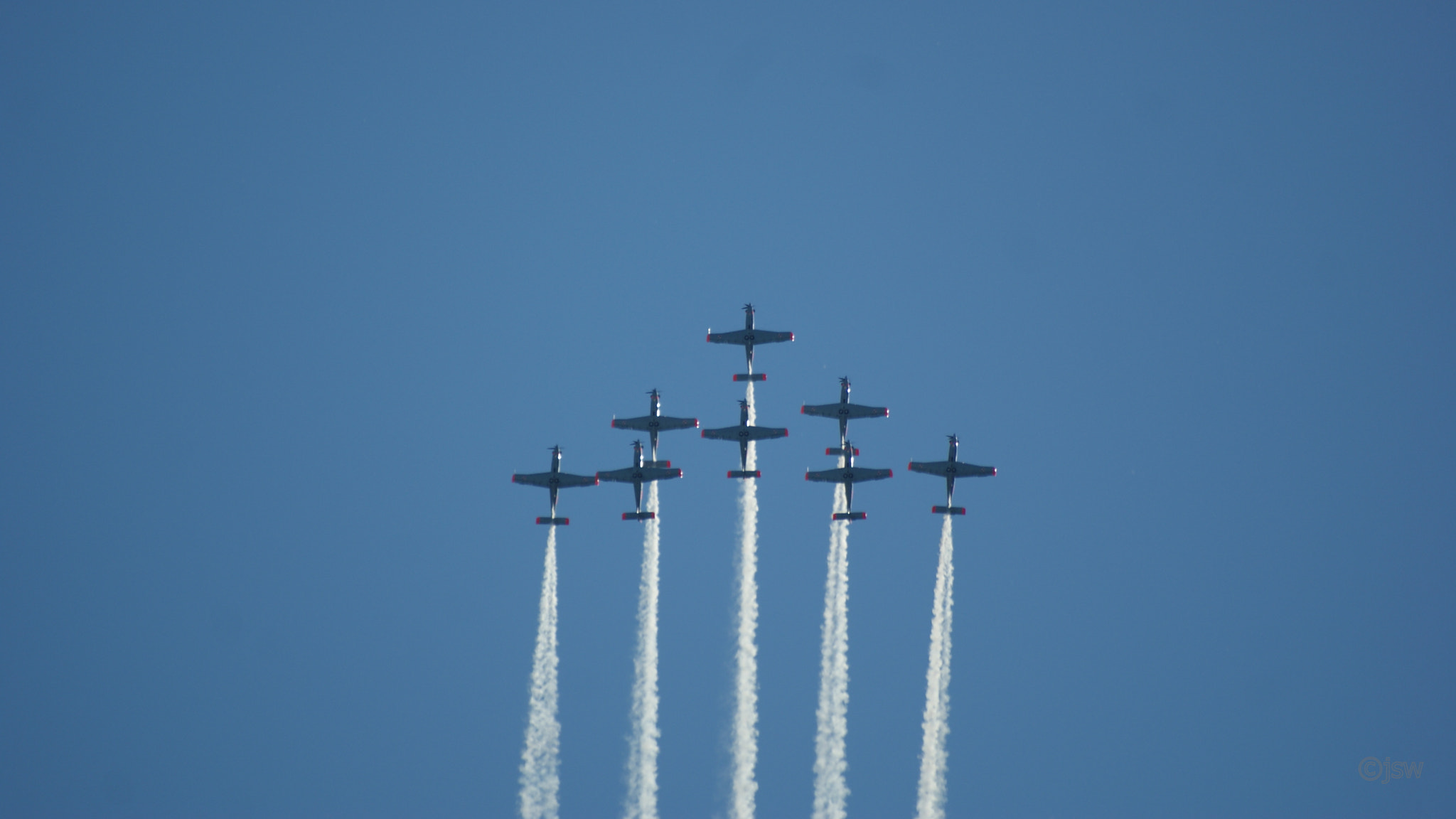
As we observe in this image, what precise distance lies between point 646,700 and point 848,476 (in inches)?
779

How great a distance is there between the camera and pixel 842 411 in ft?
323

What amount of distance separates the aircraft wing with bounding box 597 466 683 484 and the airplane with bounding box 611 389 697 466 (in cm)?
55

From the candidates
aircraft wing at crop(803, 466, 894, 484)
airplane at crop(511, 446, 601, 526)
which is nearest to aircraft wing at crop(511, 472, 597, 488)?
airplane at crop(511, 446, 601, 526)

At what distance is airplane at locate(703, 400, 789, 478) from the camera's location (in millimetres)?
97500

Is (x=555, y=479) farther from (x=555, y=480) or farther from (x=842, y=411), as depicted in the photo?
(x=842, y=411)

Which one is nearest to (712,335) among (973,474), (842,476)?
(842,476)

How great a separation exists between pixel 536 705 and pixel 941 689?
26.1 metres

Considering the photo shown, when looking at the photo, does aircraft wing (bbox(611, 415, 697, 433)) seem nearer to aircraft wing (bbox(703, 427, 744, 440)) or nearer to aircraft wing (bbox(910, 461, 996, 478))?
aircraft wing (bbox(703, 427, 744, 440))

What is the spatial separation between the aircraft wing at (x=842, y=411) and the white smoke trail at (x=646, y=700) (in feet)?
38.5

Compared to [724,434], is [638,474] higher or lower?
lower

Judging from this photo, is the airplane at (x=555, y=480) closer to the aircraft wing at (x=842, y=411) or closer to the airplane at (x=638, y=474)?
the airplane at (x=638, y=474)

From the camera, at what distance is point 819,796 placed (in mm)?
95500

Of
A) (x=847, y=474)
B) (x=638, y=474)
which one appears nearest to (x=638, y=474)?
(x=638, y=474)

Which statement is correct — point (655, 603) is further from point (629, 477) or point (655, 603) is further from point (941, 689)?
point (941, 689)
